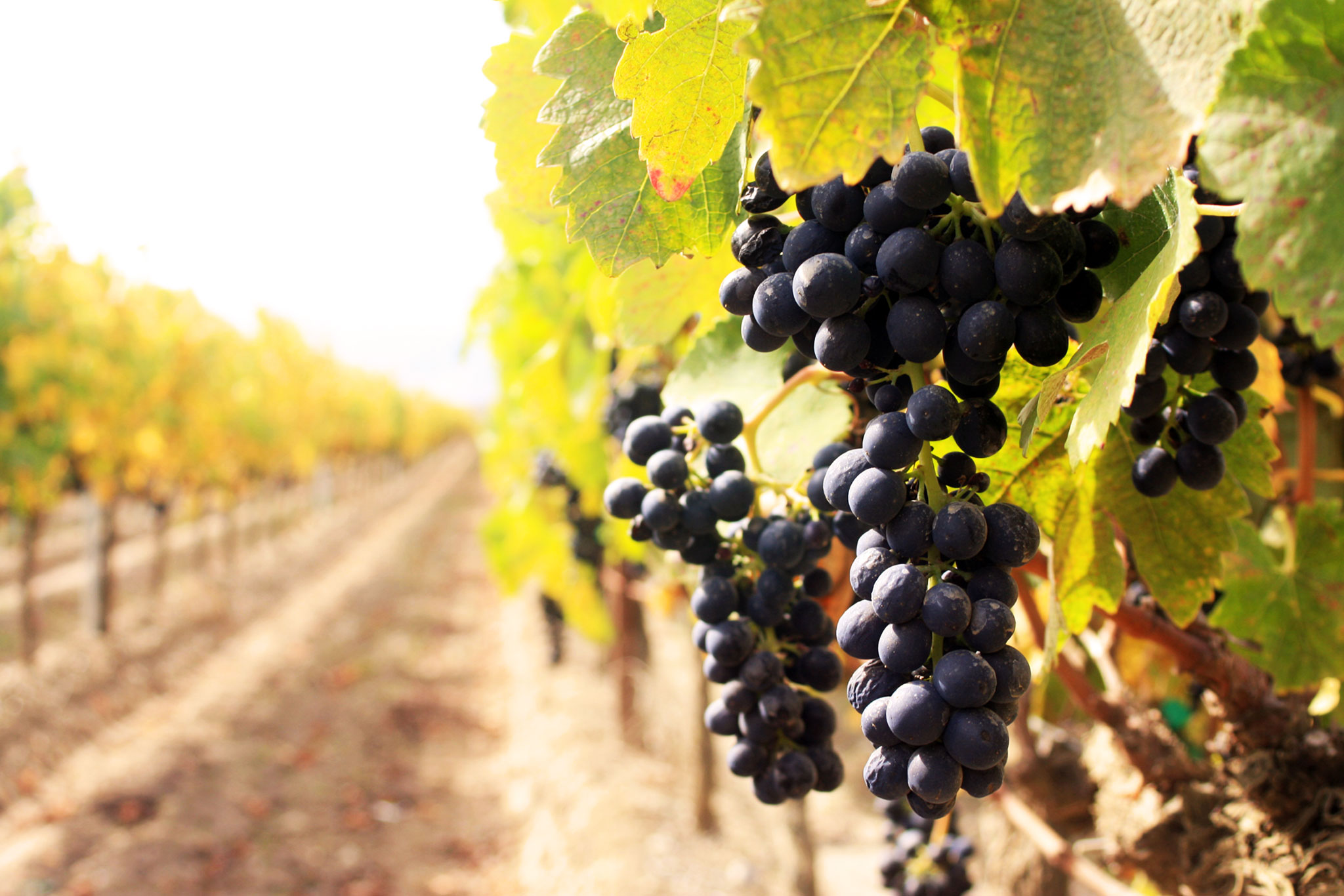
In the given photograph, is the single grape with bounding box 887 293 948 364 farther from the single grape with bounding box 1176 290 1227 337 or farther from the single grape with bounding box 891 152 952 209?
the single grape with bounding box 1176 290 1227 337

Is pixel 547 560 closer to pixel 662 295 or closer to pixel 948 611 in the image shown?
pixel 662 295

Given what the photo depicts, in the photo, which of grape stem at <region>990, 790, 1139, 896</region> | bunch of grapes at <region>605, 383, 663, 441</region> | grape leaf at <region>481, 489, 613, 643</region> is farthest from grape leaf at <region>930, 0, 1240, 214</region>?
grape leaf at <region>481, 489, 613, 643</region>

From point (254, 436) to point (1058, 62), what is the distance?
1625cm

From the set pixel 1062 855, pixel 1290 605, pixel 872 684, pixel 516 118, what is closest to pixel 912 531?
pixel 872 684

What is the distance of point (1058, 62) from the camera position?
0.64 metres

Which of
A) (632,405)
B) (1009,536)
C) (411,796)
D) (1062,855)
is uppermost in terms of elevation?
(632,405)

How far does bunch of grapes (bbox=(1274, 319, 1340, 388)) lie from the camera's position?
1524 millimetres

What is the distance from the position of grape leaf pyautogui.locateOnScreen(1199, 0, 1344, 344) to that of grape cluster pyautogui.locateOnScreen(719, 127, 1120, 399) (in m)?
0.15

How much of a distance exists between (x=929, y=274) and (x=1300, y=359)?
4.52 feet

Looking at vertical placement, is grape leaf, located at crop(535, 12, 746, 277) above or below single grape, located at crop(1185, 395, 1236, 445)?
above

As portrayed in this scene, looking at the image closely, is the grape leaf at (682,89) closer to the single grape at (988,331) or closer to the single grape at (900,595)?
the single grape at (988,331)

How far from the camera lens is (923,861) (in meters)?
2.09

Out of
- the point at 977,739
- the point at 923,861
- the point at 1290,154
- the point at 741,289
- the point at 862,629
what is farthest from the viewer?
the point at 923,861

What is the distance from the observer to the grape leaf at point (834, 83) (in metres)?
0.62
